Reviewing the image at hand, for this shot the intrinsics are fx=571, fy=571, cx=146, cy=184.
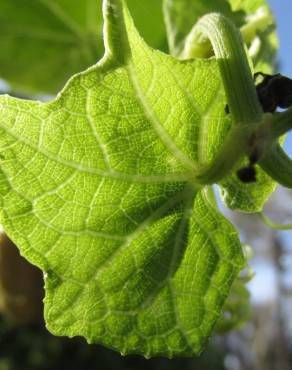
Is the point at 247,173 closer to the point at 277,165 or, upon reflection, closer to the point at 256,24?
the point at 277,165

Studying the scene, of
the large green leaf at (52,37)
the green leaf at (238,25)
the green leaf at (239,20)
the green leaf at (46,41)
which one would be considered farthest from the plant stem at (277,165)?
the green leaf at (46,41)

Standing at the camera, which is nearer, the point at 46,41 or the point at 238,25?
the point at 238,25

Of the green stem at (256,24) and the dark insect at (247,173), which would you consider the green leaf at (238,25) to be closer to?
the green stem at (256,24)

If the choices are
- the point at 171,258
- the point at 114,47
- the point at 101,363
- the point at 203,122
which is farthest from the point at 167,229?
the point at 101,363

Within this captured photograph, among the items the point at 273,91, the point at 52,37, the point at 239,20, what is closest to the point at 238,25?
the point at 239,20

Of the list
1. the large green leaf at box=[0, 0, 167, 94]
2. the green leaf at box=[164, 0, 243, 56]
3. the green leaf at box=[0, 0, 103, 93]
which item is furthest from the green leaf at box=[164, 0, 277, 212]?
the green leaf at box=[0, 0, 103, 93]

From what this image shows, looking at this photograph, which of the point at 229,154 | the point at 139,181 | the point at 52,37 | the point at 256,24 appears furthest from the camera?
the point at 52,37

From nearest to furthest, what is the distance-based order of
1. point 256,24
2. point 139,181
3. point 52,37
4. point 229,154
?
point 229,154 < point 139,181 < point 256,24 < point 52,37

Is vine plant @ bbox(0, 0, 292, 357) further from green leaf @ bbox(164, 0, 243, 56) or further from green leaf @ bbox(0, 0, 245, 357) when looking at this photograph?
green leaf @ bbox(164, 0, 243, 56)
